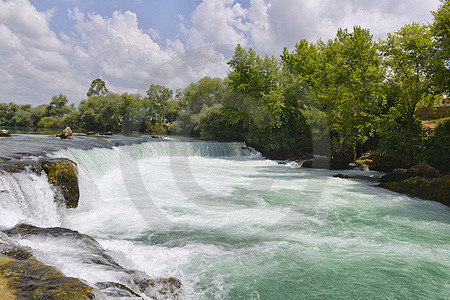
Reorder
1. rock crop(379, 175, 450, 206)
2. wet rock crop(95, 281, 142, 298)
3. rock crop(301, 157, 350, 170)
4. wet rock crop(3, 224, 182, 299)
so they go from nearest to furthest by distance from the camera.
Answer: wet rock crop(95, 281, 142, 298) → wet rock crop(3, 224, 182, 299) → rock crop(379, 175, 450, 206) → rock crop(301, 157, 350, 170)

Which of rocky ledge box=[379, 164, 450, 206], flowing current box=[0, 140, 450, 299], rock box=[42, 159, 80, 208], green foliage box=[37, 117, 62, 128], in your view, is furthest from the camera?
green foliage box=[37, 117, 62, 128]

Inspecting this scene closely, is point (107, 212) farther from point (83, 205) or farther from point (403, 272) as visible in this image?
point (403, 272)

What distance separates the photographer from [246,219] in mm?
8953

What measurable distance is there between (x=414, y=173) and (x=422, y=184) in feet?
7.11

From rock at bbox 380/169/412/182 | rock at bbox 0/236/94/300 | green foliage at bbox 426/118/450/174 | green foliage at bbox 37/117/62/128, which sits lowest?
rock at bbox 0/236/94/300

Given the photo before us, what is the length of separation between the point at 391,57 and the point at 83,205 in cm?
1839

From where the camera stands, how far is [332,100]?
21453 millimetres

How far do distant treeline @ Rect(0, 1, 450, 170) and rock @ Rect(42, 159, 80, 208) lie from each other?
16605 millimetres

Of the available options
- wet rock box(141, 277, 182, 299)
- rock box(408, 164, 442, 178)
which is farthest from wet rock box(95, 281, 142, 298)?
rock box(408, 164, 442, 178)

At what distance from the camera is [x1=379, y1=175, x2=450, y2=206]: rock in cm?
1150

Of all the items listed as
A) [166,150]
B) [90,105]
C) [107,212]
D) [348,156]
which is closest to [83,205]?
[107,212]

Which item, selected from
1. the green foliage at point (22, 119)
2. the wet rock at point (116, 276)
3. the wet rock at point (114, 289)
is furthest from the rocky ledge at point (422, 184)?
the green foliage at point (22, 119)

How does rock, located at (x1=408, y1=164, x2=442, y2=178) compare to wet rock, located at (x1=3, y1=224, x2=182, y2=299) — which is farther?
rock, located at (x1=408, y1=164, x2=442, y2=178)

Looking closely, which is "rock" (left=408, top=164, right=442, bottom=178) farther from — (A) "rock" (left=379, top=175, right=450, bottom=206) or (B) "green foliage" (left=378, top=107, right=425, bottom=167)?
(B) "green foliage" (left=378, top=107, right=425, bottom=167)
